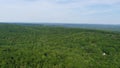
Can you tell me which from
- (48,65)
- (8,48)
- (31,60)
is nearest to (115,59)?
(48,65)

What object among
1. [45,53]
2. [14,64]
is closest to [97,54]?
[45,53]

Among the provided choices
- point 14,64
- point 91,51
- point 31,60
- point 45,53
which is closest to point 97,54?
point 91,51

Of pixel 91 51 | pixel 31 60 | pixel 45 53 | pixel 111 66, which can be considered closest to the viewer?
pixel 111 66

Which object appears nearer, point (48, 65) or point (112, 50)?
point (48, 65)

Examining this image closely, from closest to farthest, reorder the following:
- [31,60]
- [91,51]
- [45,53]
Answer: [31,60]
[45,53]
[91,51]

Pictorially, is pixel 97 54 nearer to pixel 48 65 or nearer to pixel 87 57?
pixel 87 57

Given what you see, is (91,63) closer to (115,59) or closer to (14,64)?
(115,59)

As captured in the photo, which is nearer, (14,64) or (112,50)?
(14,64)

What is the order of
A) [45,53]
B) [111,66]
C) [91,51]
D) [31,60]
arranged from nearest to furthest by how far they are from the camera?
1. [111,66]
2. [31,60]
3. [45,53]
4. [91,51]
